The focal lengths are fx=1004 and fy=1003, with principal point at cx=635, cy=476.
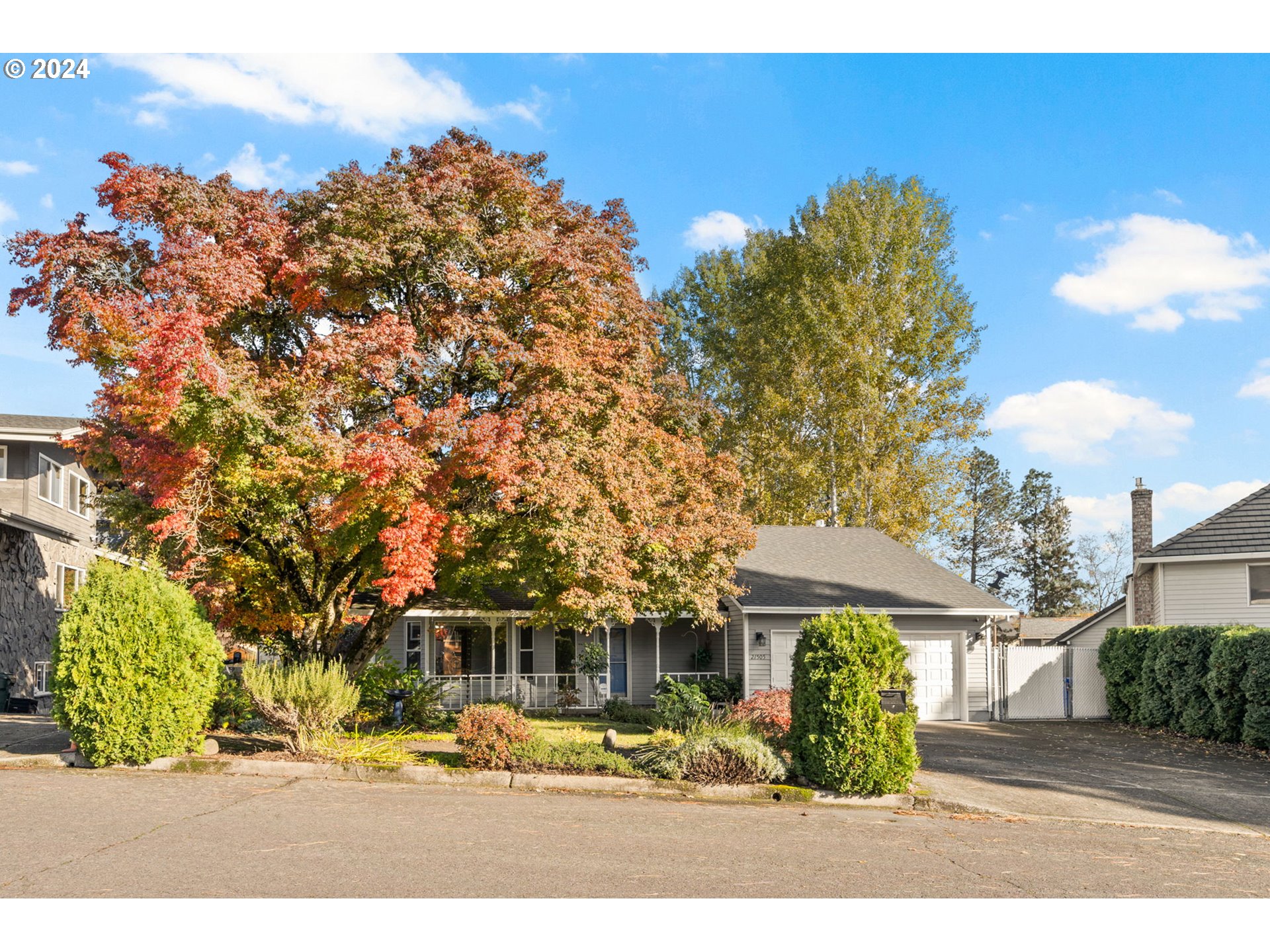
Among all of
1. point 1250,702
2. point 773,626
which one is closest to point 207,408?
point 773,626

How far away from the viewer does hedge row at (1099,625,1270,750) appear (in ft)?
53.5

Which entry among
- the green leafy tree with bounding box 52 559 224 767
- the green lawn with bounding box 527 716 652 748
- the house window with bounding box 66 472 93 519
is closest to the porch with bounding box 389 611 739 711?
the green lawn with bounding box 527 716 652 748

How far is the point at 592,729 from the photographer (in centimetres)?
1814

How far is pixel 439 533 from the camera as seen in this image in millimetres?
13492

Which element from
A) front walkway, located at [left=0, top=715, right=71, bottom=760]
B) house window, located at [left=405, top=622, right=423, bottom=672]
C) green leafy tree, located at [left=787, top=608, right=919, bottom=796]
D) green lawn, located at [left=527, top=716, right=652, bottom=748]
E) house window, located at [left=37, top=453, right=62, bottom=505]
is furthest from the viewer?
house window, located at [left=37, top=453, right=62, bottom=505]

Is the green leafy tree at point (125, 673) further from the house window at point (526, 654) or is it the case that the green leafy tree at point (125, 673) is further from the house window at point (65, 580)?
the house window at point (65, 580)

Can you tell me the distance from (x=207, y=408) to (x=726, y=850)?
28.0ft

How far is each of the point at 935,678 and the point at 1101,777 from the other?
829 cm

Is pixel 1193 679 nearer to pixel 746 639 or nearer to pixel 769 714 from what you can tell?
pixel 746 639

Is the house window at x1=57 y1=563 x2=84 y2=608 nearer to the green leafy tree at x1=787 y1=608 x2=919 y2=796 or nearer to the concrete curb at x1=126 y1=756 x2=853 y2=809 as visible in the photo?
the concrete curb at x1=126 y1=756 x2=853 y2=809

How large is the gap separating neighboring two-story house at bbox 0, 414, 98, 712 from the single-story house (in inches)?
313

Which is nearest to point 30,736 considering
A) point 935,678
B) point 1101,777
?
point 1101,777

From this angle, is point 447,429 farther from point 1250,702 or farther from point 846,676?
point 1250,702

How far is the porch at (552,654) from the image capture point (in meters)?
23.2
